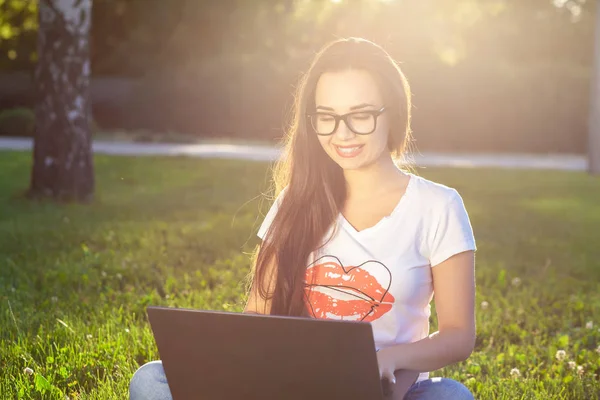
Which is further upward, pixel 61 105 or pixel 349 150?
pixel 349 150

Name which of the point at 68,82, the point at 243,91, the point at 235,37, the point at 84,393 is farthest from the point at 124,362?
the point at 235,37

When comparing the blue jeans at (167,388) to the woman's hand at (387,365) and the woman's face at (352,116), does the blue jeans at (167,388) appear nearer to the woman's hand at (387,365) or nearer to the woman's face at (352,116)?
the woman's hand at (387,365)

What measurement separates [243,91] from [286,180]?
63.4 feet

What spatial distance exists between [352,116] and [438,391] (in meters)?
0.93

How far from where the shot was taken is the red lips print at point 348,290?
2965mm

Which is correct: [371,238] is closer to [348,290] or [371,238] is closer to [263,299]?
[348,290]

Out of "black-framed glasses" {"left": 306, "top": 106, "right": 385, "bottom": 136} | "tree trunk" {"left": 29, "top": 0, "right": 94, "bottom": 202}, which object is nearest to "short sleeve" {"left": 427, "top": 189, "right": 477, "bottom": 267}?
"black-framed glasses" {"left": 306, "top": 106, "right": 385, "bottom": 136}

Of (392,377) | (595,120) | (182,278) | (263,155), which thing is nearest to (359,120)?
(392,377)

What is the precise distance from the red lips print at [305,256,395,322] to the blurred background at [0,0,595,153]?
13.4 metres

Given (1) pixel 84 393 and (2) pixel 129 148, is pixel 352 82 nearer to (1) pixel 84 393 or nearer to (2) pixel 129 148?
(1) pixel 84 393

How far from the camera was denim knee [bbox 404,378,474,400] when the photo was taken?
2.79 m

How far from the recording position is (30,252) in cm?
702

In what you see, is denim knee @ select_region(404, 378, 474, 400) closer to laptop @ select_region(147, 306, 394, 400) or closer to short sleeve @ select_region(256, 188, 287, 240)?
laptop @ select_region(147, 306, 394, 400)

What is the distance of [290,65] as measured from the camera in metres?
21.5
